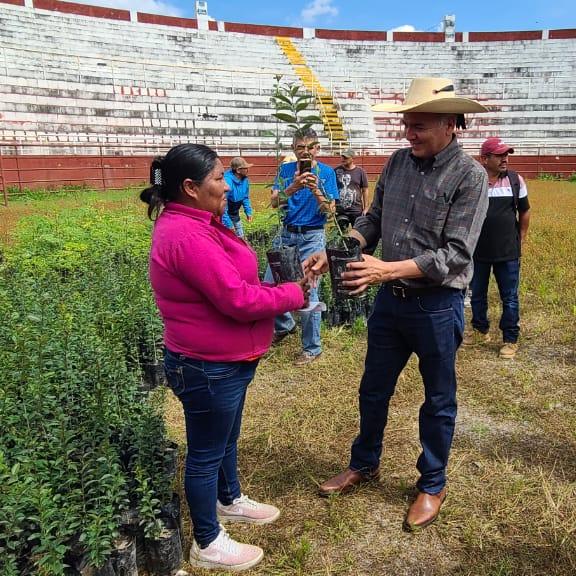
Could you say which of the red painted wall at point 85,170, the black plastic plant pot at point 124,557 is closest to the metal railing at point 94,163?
the red painted wall at point 85,170

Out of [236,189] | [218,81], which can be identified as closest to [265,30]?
[218,81]

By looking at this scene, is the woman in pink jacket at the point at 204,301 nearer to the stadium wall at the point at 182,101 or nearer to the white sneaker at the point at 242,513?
the white sneaker at the point at 242,513

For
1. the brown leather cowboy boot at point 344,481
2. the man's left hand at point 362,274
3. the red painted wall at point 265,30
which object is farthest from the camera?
the red painted wall at point 265,30

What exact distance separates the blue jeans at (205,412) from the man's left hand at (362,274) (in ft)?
1.65

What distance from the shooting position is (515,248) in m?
4.50

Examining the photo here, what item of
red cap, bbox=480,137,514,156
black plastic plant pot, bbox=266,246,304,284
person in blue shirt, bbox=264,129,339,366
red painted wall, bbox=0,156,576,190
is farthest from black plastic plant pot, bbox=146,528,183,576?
red painted wall, bbox=0,156,576,190

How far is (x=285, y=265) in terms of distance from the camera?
2.19 m

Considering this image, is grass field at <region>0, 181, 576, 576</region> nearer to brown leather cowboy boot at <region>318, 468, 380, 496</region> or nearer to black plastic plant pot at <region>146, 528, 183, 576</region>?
brown leather cowboy boot at <region>318, 468, 380, 496</region>

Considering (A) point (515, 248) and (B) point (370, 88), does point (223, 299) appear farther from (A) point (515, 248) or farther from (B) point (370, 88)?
(B) point (370, 88)

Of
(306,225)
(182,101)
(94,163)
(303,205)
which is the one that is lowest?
(306,225)

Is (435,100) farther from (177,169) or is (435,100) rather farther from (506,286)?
(506,286)

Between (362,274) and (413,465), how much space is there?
5.00ft

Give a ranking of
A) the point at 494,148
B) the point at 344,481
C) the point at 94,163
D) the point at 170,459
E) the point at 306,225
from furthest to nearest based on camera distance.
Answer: the point at 94,163 < the point at 306,225 < the point at 494,148 < the point at 344,481 < the point at 170,459

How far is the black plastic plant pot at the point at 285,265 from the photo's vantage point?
219cm
